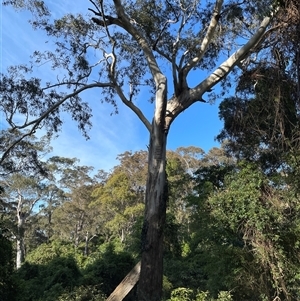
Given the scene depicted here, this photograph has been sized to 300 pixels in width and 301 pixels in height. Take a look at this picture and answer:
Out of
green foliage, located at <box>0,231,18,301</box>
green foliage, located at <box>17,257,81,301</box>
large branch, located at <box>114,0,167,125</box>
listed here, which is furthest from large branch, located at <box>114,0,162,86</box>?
green foliage, located at <box>17,257,81,301</box>

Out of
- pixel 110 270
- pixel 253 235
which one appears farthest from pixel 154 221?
pixel 110 270

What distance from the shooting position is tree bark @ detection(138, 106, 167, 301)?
20.3 ft

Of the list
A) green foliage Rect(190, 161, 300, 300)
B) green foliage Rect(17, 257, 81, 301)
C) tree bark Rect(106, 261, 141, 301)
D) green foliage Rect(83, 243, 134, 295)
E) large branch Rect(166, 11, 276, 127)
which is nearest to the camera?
tree bark Rect(106, 261, 141, 301)

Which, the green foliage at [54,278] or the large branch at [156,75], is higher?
the large branch at [156,75]

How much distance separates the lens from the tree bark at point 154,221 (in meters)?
6.18

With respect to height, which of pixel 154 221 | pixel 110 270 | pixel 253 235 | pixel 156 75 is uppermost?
pixel 156 75

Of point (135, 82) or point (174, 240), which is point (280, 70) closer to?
point (135, 82)

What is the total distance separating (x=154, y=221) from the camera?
6492mm

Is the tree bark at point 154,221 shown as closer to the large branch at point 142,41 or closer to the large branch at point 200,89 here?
the large branch at point 200,89

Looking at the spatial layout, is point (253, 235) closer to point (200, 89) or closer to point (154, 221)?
point (154, 221)

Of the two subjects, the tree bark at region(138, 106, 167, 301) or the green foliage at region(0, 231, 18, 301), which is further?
the green foliage at region(0, 231, 18, 301)

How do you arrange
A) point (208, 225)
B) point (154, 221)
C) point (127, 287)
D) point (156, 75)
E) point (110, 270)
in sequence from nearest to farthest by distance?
point (154, 221)
point (127, 287)
point (156, 75)
point (208, 225)
point (110, 270)

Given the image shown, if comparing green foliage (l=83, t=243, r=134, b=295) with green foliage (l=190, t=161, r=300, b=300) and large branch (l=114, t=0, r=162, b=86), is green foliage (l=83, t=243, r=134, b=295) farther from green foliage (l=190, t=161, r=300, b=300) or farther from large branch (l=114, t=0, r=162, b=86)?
large branch (l=114, t=0, r=162, b=86)

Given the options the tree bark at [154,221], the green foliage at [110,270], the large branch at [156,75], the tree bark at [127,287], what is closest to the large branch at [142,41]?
the large branch at [156,75]
